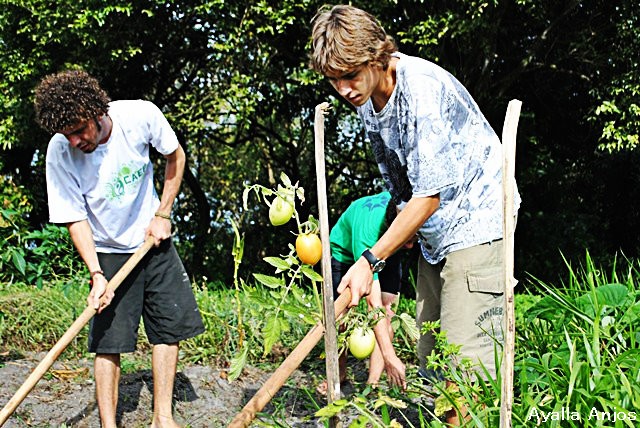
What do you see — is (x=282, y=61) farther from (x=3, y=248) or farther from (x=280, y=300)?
(x=280, y=300)

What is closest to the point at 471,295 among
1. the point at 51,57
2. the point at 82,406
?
the point at 82,406

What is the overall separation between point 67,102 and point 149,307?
1.10 m

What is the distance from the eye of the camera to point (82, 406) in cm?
384

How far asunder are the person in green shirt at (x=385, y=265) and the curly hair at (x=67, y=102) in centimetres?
127

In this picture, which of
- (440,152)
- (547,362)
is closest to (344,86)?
(440,152)

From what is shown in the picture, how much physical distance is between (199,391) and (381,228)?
4.66ft

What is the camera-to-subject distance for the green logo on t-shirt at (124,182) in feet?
11.1

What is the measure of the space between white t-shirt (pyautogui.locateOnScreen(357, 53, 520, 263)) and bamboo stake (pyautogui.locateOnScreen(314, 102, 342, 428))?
0.46 metres

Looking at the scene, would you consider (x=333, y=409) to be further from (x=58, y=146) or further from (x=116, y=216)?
(x=58, y=146)

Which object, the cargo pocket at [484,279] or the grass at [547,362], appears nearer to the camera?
the grass at [547,362]

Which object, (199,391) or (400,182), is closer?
(400,182)

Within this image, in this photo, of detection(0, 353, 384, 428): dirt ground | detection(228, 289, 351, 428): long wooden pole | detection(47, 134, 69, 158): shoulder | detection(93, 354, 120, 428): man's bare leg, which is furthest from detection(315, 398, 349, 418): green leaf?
detection(47, 134, 69, 158): shoulder

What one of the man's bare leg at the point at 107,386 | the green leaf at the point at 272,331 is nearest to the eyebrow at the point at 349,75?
the green leaf at the point at 272,331

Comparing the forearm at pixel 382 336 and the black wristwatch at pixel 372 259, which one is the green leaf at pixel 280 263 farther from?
the forearm at pixel 382 336
